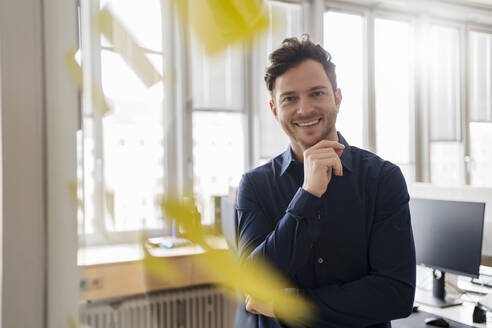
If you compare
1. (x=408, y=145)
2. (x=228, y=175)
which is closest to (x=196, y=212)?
(x=228, y=175)

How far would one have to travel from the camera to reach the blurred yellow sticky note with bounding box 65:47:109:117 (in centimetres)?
16

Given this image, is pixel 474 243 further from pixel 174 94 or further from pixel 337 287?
pixel 174 94

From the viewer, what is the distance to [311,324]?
0.49 meters

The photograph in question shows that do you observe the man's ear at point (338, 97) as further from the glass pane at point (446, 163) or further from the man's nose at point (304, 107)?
the glass pane at point (446, 163)

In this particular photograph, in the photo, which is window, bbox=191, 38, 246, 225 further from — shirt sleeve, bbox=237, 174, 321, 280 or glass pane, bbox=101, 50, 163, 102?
shirt sleeve, bbox=237, 174, 321, 280

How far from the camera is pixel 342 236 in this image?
1.72 ft

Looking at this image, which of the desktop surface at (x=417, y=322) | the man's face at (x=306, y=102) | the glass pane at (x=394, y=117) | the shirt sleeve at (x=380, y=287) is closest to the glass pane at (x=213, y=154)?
the man's face at (x=306, y=102)

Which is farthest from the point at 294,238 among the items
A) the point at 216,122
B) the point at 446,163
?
the point at 446,163

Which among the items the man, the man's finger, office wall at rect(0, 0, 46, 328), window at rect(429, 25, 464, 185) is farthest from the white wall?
window at rect(429, 25, 464, 185)

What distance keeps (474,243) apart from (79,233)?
92 centimetres

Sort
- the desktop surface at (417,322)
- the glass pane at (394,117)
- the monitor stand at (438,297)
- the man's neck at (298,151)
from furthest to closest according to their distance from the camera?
the glass pane at (394,117)
the monitor stand at (438,297)
the desktop surface at (417,322)
the man's neck at (298,151)

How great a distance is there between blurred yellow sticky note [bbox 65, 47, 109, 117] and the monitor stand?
977 millimetres

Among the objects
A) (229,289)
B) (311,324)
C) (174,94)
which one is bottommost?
(311,324)

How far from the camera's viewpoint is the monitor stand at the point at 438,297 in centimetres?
91
